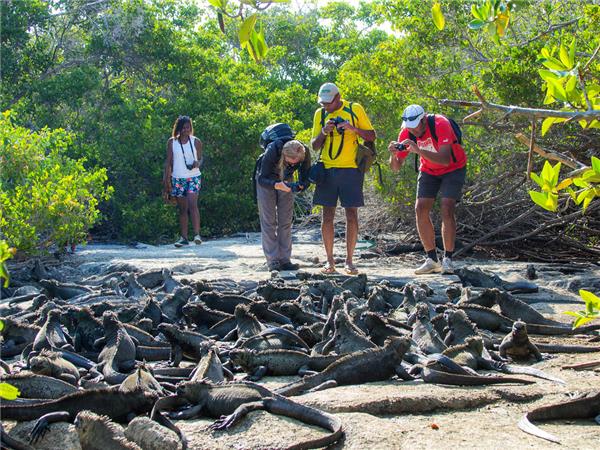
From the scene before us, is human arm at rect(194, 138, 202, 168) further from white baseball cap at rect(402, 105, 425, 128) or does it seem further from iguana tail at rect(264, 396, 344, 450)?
iguana tail at rect(264, 396, 344, 450)

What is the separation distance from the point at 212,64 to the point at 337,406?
43.8 feet

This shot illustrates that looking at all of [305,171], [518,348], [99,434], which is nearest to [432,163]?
[305,171]

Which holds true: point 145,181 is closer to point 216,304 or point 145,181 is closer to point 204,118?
point 204,118

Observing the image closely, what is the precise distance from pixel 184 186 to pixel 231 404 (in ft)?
29.2

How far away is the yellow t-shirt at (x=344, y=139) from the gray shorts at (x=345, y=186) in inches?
3.0

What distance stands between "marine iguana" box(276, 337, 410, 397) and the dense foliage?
5.78m

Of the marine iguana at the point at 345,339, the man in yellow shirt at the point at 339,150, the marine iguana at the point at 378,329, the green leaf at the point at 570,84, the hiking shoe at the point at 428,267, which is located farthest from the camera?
the hiking shoe at the point at 428,267

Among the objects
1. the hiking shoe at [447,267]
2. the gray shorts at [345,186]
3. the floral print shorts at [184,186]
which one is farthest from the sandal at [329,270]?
the floral print shorts at [184,186]

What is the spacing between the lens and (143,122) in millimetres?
15727

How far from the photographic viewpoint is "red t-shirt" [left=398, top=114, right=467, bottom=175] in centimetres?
898

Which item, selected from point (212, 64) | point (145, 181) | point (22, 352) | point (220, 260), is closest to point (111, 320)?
point (22, 352)

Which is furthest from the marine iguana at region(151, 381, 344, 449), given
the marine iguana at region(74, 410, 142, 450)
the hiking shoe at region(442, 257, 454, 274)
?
the hiking shoe at region(442, 257, 454, 274)

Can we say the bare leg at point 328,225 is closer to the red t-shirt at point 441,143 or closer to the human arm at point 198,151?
the red t-shirt at point 441,143

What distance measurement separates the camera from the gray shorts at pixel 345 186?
31.3ft
